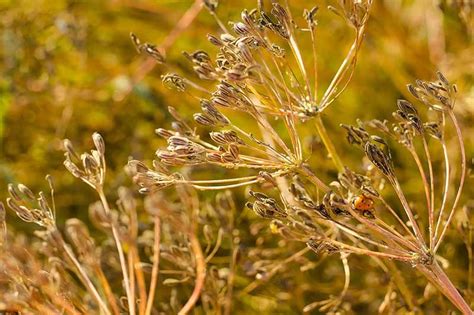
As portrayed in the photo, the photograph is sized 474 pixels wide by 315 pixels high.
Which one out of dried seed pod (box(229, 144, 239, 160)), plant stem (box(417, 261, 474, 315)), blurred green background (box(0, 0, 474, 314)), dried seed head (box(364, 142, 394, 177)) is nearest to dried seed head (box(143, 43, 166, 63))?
dried seed pod (box(229, 144, 239, 160))

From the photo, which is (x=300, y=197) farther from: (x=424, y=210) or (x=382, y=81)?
(x=382, y=81)

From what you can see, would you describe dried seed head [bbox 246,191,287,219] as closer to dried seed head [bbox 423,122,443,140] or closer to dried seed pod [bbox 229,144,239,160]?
dried seed pod [bbox 229,144,239,160]

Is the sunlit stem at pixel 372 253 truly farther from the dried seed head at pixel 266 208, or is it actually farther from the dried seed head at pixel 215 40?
the dried seed head at pixel 215 40

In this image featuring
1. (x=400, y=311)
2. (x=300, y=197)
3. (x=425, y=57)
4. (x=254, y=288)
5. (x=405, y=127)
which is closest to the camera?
(x=300, y=197)

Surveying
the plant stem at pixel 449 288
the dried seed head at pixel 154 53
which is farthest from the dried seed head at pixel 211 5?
the plant stem at pixel 449 288

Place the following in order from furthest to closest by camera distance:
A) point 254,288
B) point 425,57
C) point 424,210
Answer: point 425,57 → point 424,210 → point 254,288

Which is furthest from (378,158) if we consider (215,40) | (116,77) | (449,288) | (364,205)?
(116,77)

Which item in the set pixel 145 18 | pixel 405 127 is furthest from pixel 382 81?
pixel 405 127
